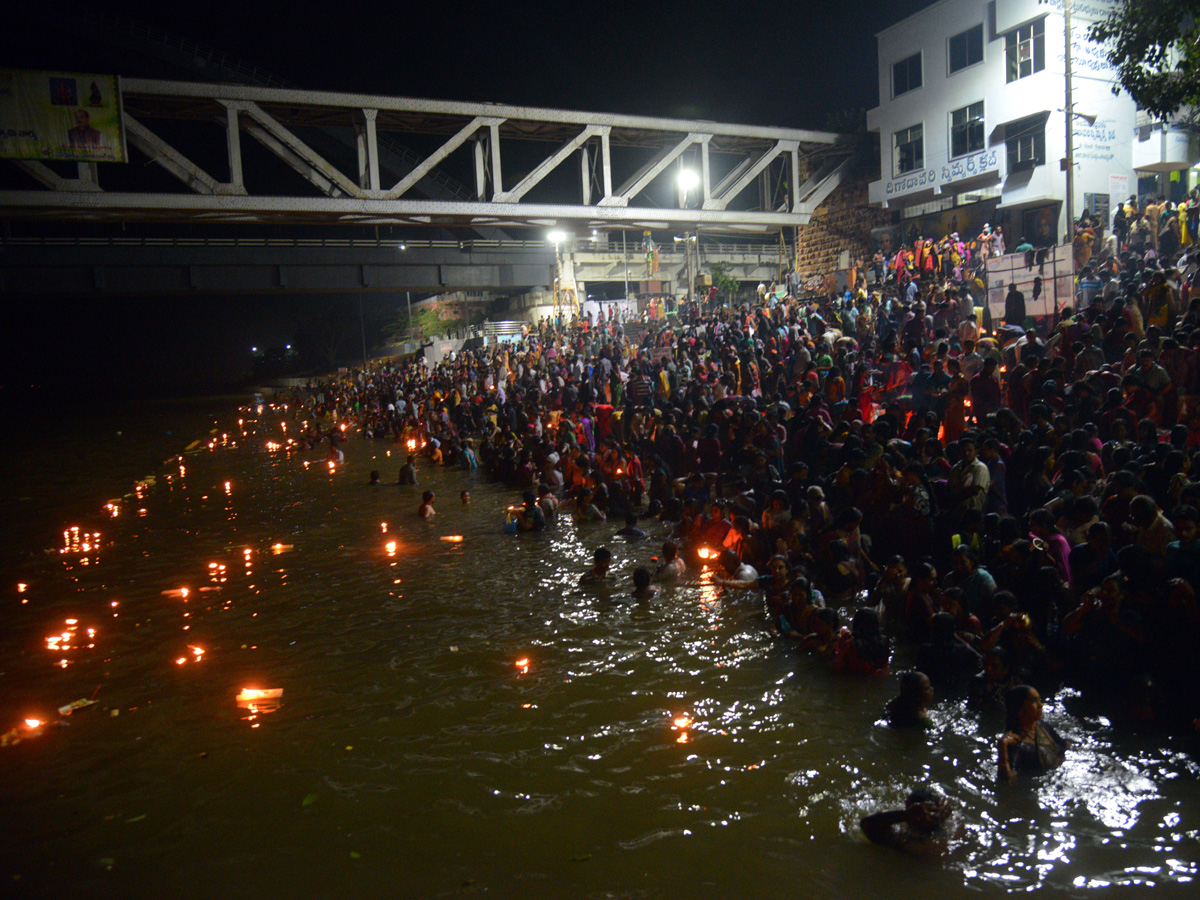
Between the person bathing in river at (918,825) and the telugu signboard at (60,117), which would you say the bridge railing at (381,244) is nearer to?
the telugu signboard at (60,117)

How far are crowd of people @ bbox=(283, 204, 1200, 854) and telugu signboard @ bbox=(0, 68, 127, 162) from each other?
13.9 metres

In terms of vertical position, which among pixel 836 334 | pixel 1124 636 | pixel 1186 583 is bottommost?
pixel 1124 636

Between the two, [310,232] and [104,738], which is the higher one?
[310,232]

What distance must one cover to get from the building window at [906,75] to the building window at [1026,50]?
419cm

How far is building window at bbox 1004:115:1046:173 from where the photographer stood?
1033 inches

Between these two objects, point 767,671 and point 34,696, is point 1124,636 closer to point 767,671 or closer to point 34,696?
point 767,671

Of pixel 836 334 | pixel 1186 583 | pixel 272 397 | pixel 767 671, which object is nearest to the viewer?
pixel 1186 583

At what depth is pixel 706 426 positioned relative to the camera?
1348 centimetres

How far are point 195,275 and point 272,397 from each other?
15896 millimetres

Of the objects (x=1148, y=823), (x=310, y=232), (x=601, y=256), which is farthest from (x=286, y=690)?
(x=310, y=232)

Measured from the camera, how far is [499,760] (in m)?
6.12

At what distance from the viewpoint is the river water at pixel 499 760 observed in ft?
15.7

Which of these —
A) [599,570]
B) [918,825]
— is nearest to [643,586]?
[599,570]

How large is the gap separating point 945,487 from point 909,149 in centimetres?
2795
